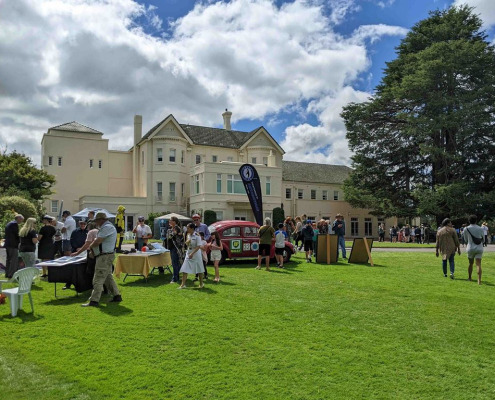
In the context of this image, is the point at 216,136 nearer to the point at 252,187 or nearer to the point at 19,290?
the point at 252,187

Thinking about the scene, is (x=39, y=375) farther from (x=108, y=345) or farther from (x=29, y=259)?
(x=29, y=259)

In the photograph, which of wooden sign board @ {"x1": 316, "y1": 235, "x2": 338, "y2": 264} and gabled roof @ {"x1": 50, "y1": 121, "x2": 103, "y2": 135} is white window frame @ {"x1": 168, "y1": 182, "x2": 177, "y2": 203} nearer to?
gabled roof @ {"x1": 50, "y1": 121, "x2": 103, "y2": 135}

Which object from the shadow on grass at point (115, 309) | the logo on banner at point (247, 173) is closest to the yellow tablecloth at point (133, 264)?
the shadow on grass at point (115, 309)

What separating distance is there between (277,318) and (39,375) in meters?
4.32

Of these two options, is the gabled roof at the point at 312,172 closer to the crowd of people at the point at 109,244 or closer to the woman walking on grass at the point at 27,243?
the crowd of people at the point at 109,244

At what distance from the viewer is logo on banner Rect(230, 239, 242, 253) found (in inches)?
704

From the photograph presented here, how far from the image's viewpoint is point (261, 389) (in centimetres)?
532

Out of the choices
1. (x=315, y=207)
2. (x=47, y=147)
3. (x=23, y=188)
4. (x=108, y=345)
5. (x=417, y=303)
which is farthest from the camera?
(x=315, y=207)

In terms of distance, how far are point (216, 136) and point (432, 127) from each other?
24354 millimetres

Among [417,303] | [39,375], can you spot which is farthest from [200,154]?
[39,375]

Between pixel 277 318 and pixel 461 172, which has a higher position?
pixel 461 172

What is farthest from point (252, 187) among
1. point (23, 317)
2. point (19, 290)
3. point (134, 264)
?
point (23, 317)

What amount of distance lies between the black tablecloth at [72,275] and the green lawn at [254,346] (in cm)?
43

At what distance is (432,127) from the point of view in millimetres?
40781
